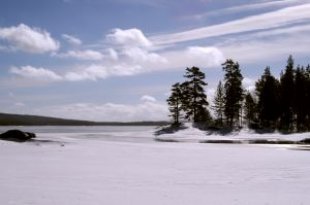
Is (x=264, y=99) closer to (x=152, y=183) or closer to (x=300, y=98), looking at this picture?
(x=300, y=98)

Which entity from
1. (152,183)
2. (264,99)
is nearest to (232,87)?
(264,99)

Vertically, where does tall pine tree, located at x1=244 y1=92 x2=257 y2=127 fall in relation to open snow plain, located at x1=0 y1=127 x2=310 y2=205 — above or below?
above

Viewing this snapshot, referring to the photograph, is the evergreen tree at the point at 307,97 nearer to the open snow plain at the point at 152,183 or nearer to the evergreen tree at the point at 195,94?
the evergreen tree at the point at 195,94

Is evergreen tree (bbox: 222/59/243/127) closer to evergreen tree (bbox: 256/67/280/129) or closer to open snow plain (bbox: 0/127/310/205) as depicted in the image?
evergreen tree (bbox: 256/67/280/129)

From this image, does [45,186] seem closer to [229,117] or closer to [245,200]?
[245,200]

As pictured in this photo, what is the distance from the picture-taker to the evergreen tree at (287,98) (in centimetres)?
8731

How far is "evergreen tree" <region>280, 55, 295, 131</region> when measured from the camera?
87312 mm

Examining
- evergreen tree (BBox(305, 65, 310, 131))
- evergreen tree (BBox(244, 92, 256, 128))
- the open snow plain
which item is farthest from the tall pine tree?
the open snow plain

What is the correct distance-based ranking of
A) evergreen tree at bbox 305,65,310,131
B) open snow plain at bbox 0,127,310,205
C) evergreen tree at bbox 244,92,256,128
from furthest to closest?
evergreen tree at bbox 244,92,256,128 < evergreen tree at bbox 305,65,310,131 < open snow plain at bbox 0,127,310,205

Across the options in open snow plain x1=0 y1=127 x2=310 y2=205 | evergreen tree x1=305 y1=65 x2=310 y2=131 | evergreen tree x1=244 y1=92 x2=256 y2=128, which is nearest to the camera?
open snow plain x1=0 y1=127 x2=310 y2=205

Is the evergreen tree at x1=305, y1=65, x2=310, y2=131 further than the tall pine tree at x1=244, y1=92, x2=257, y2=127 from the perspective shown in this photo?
No

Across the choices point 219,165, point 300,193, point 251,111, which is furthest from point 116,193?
point 251,111

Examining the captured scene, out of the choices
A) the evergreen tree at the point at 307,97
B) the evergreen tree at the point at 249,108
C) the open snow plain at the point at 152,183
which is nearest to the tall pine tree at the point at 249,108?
the evergreen tree at the point at 249,108

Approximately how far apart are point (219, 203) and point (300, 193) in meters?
3.20
